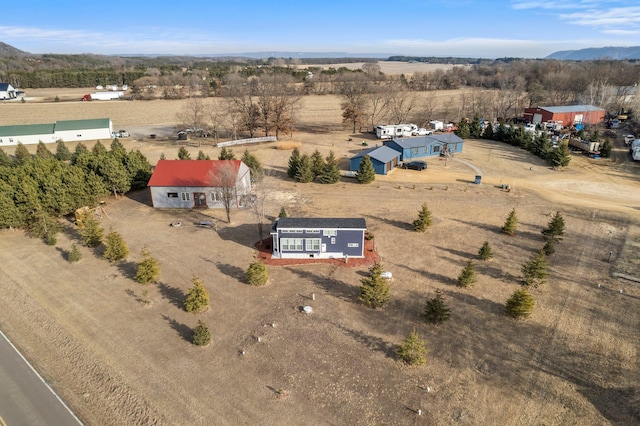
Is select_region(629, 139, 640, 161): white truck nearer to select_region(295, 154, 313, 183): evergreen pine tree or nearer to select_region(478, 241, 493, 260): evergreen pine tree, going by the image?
select_region(478, 241, 493, 260): evergreen pine tree

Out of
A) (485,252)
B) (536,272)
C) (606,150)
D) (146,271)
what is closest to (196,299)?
(146,271)

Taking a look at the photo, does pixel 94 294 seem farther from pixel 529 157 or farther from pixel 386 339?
pixel 529 157

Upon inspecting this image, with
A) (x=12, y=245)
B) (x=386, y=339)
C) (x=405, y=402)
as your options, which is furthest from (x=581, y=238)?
(x=12, y=245)

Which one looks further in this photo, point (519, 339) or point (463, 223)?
point (463, 223)

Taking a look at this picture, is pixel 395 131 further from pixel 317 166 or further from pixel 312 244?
pixel 312 244

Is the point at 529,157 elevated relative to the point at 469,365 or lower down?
elevated

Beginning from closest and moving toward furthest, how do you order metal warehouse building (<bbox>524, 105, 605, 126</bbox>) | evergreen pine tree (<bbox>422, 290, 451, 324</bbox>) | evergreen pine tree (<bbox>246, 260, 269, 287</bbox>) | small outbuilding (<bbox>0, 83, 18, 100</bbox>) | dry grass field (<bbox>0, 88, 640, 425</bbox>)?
dry grass field (<bbox>0, 88, 640, 425</bbox>) → evergreen pine tree (<bbox>422, 290, 451, 324</bbox>) → evergreen pine tree (<bbox>246, 260, 269, 287</bbox>) → metal warehouse building (<bbox>524, 105, 605, 126</bbox>) → small outbuilding (<bbox>0, 83, 18, 100</bbox>)

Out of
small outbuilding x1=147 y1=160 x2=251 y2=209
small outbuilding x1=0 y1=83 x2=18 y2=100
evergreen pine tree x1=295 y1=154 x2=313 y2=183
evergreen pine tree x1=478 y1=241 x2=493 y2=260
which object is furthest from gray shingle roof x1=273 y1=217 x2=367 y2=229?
small outbuilding x1=0 y1=83 x2=18 y2=100
